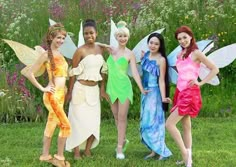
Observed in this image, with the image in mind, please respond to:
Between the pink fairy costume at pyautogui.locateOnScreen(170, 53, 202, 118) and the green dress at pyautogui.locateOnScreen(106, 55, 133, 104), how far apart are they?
616mm

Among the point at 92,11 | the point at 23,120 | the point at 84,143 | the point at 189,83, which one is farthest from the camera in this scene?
the point at 92,11

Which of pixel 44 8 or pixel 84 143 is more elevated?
pixel 44 8

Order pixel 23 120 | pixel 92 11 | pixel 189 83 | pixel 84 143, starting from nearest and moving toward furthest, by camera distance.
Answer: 1. pixel 189 83
2. pixel 84 143
3. pixel 23 120
4. pixel 92 11

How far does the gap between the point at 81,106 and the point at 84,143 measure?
19.7 inches

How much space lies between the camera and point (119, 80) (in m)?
6.20

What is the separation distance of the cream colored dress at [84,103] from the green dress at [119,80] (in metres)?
0.14


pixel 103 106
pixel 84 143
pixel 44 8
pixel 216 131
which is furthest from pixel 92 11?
pixel 84 143

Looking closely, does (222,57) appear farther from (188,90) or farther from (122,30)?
(122,30)

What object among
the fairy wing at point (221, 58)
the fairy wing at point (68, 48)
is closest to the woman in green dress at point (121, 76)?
the fairy wing at point (68, 48)

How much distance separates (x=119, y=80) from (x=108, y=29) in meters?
4.00

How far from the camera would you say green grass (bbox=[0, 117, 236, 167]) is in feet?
20.2

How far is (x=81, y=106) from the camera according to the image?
6.14 meters

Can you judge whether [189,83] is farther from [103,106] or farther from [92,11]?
[92,11]

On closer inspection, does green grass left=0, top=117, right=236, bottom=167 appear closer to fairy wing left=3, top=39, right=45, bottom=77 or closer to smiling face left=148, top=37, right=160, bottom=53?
fairy wing left=3, top=39, right=45, bottom=77
